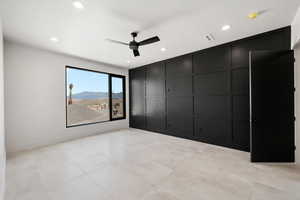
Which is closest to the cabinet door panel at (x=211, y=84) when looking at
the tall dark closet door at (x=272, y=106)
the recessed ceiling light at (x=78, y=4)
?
the tall dark closet door at (x=272, y=106)

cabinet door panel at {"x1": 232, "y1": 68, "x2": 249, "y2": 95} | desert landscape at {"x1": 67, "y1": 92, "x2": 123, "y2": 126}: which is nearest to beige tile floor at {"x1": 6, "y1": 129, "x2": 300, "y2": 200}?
cabinet door panel at {"x1": 232, "y1": 68, "x2": 249, "y2": 95}

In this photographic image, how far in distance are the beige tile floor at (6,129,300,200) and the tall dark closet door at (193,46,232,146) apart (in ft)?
1.57

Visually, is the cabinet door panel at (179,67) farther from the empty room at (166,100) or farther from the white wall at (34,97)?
the white wall at (34,97)

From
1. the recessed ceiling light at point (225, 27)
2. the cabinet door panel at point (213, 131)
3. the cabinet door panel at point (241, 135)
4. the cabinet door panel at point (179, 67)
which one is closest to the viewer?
the recessed ceiling light at point (225, 27)

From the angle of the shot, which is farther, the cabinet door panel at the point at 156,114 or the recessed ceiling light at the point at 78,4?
the cabinet door panel at the point at 156,114

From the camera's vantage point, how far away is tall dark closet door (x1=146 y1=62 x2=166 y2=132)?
496 centimetres

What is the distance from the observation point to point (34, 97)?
11.6 ft

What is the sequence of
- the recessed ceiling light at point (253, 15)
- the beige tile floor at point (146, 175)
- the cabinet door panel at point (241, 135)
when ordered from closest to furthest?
1. the beige tile floor at point (146, 175)
2. the recessed ceiling light at point (253, 15)
3. the cabinet door panel at point (241, 135)

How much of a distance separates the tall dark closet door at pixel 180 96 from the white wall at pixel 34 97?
3.33 metres

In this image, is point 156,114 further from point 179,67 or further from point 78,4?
point 78,4

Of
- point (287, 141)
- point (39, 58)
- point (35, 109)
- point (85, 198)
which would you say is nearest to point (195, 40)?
point (287, 141)

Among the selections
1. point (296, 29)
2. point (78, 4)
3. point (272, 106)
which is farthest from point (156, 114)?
point (296, 29)

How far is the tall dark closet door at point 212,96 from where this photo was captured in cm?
349

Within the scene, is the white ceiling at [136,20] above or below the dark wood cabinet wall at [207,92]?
above
